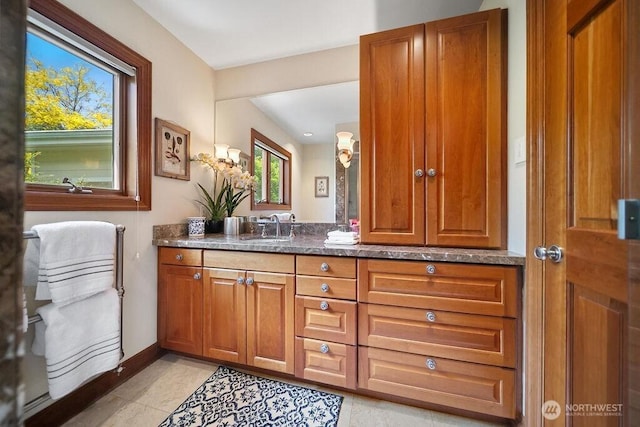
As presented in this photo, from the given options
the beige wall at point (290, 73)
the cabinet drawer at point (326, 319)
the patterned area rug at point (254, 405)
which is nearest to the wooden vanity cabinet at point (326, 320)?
the cabinet drawer at point (326, 319)

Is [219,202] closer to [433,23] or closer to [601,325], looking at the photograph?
[433,23]

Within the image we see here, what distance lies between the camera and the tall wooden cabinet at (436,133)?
4.47ft

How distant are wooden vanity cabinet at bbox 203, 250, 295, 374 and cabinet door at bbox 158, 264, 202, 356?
2.6 inches

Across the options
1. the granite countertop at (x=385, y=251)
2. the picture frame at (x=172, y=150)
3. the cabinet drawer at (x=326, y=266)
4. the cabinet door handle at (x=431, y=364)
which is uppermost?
the picture frame at (x=172, y=150)

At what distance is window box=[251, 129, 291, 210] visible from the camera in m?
2.28

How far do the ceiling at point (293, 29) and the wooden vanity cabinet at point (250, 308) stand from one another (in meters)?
1.13

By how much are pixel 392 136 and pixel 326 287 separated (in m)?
0.94

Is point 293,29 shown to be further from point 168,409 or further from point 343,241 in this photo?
point 168,409

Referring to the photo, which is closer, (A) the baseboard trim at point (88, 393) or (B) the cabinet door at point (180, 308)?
(A) the baseboard trim at point (88, 393)

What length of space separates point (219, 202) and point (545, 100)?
7.10 ft

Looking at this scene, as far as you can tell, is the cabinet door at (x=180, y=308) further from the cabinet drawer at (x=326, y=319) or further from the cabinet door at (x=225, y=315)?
the cabinet drawer at (x=326, y=319)

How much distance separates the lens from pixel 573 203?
36.6 inches

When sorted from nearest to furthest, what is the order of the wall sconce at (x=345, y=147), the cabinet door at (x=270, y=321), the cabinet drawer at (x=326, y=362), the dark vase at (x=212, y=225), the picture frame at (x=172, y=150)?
1. the cabinet drawer at (x=326, y=362)
2. the cabinet door at (x=270, y=321)
3. the picture frame at (x=172, y=150)
4. the wall sconce at (x=345, y=147)
5. the dark vase at (x=212, y=225)

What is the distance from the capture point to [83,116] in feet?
4.85
